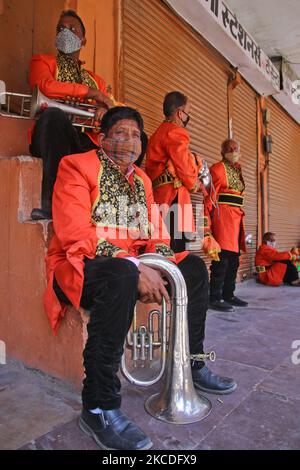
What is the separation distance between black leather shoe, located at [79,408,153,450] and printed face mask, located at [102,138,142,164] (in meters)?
1.26

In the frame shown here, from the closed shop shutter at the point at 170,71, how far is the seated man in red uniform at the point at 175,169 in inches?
33.4

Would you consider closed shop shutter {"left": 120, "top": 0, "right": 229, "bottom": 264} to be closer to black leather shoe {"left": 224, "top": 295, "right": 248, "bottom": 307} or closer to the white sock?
black leather shoe {"left": 224, "top": 295, "right": 248, "bottom": 307}

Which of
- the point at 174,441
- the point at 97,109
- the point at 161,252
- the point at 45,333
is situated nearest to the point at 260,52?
the point at 97,109

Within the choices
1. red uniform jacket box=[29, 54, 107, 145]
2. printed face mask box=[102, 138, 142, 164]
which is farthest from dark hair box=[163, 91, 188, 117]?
printed face mask box=[102, 138, 142, 164]

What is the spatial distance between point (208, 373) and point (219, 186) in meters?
2.58

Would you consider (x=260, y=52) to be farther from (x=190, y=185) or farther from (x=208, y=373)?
(x=208, y=373)

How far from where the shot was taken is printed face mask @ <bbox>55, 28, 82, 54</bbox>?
2.81 meters

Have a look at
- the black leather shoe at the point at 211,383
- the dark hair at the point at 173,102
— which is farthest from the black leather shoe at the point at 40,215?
the dark hair at the point at 173,102

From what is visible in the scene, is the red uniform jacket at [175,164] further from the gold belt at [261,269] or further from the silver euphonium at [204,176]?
the gold belt at [261,269]

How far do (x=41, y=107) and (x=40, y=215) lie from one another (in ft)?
2.44

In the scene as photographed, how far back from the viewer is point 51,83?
2.54m

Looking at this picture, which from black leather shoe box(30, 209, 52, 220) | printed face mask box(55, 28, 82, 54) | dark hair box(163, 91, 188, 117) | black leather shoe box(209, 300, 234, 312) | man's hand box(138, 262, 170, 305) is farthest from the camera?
black leather shoe box(209, 300, 234, 312)

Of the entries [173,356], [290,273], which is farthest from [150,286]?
[290,273]

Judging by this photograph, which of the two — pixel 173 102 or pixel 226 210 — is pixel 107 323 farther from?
pixel 226 210
